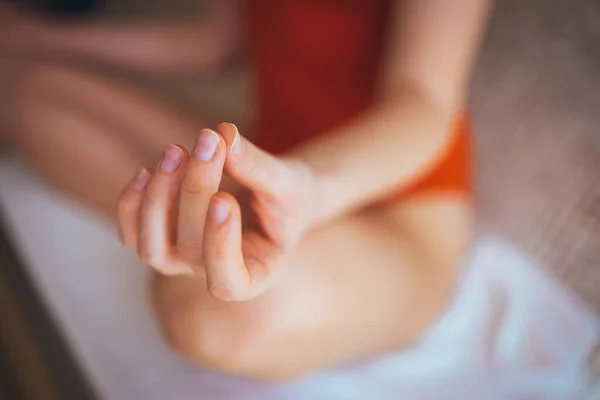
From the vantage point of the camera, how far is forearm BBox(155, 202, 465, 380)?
1.54 feet

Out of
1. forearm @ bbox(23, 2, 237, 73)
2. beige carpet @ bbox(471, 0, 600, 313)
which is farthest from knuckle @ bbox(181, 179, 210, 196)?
forearm @ bbox(23, 2, 237, 73)

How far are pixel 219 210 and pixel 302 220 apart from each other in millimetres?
92

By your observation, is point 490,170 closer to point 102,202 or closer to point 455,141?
point 455,141

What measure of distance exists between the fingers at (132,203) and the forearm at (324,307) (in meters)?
0.08

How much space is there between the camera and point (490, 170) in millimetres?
717

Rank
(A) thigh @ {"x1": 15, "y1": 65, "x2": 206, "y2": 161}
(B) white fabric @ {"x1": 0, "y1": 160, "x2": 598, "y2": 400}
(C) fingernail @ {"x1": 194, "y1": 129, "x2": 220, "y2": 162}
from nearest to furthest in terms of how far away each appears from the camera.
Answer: (C) fingernail @ {"x1": 194, "y1": 129, "x2": 220, "y2": 162} < (B) white fabric @ {"x1": 0, "y1": 160, "x2": 598, "y2": 400} < (A) thigh @ {"x1": 15, "y1": 65, "x2": 206, "y2": 161}

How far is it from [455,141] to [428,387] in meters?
0.25

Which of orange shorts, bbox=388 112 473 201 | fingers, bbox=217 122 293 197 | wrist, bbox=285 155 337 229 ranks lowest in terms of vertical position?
fingers, bbox=217 122 293 197

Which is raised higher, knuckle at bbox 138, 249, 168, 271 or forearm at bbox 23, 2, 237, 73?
forearm at bbox 23, 2, 237, 73

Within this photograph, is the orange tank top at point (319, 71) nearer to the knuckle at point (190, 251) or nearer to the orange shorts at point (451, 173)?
the orange shorts at point (451, 173)

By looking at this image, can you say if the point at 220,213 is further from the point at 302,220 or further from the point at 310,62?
the point at 310,62

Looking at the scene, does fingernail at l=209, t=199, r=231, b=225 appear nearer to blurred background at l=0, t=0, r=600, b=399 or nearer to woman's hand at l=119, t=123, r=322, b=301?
woman's hand at l=119, t=123, r=322, b=301

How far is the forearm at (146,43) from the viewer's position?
2.61 ft

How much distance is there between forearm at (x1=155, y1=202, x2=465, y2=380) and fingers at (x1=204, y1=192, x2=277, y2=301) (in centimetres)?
8
